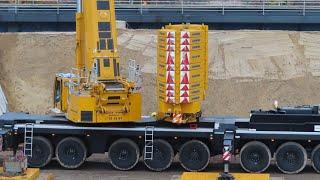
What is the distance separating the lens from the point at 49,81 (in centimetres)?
3359

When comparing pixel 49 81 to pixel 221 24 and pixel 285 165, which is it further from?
pixel 285 165

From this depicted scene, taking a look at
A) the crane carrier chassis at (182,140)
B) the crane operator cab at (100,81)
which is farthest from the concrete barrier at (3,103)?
the crane operator cab at (100,81)

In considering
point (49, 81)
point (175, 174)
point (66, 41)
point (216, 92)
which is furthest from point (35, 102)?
point (175, 174)

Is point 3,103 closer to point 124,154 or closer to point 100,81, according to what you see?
point 100,81

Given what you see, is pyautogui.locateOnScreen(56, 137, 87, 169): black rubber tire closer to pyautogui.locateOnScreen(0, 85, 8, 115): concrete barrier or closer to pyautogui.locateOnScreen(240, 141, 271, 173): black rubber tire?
pyautogui.locateOnScreen(240, 141, 271, 173): black rubber tire

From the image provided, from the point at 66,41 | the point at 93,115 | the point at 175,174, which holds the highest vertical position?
the point at 66,41

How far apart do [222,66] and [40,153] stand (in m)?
13.2

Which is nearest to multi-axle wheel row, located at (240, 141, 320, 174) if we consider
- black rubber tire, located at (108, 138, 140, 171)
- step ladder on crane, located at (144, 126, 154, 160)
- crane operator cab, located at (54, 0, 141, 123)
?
step ladder on crane, located at (144, 126, 154, 160)

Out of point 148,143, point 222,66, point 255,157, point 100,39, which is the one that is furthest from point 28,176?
point 222,66

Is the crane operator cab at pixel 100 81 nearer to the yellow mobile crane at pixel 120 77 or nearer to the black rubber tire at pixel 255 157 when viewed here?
the yellow mobile crane at pixel 120 77

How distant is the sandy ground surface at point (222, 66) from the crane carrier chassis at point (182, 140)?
8.16 m

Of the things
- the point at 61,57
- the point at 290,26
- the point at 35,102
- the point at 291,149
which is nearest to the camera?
the point at 291,149

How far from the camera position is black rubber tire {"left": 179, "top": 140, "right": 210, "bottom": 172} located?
73.7 ft

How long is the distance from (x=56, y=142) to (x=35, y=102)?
9.30 meters
